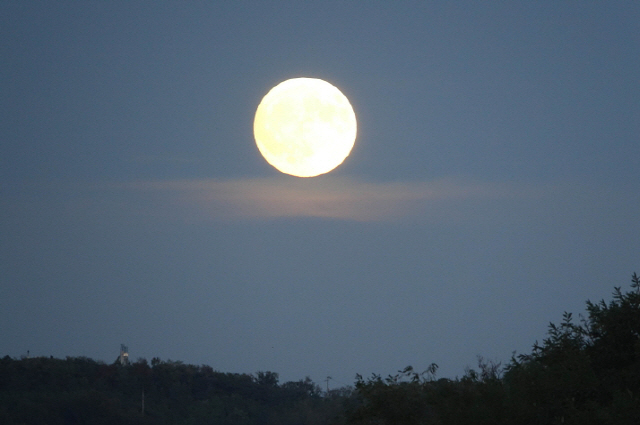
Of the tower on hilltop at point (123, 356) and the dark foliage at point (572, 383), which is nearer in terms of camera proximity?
the dark foliage at point (572, 383)

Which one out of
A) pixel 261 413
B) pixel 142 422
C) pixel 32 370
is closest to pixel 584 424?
pixel 142 422

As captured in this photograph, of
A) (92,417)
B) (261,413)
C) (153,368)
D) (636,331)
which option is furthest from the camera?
(153,368)

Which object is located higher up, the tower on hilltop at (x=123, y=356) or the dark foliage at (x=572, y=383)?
the tower on hilltop at (x=123, y=356)

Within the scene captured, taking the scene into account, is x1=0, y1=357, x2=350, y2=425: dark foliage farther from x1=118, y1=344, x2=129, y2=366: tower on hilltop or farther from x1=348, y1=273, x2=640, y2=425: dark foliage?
x1=348, y1=273, x2=640, y2=425: dark foliage

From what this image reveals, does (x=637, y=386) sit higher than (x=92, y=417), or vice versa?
(x=92, y=417)

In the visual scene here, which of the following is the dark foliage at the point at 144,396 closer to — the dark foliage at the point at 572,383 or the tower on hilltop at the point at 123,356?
the tower on hilltop at the point at 123,356

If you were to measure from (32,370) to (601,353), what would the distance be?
9636 centimetres

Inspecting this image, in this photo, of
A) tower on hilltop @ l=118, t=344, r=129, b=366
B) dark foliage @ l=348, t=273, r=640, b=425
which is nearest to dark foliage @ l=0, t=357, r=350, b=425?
tower on hilltop @ l=118, t=344, r=129, b=366

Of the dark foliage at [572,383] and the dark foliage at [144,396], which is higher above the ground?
the dark foliage at [144,396]

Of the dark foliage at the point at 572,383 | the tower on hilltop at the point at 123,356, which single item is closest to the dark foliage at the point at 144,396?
Result: the tower on hilltop at the point at 123,356

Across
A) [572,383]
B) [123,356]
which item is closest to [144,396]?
[123,356]

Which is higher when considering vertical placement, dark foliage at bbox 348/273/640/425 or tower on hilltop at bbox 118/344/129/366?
tower on hilltop at bbox 118/344/129/366

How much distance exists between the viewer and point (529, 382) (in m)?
17.6

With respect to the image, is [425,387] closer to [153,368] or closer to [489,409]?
[489,409]
